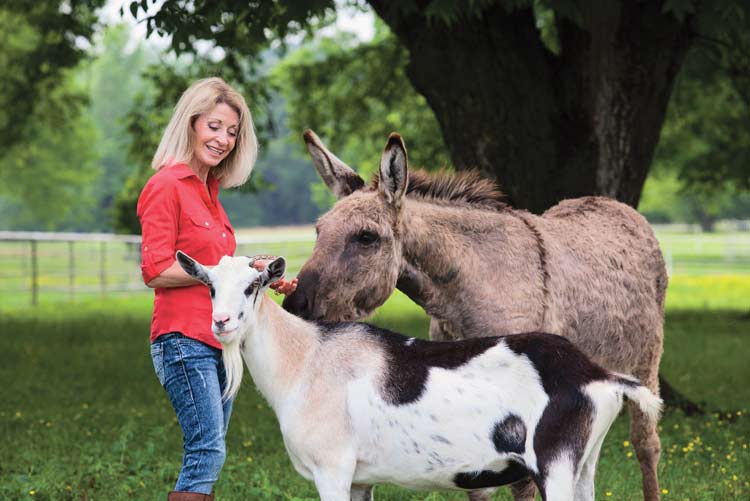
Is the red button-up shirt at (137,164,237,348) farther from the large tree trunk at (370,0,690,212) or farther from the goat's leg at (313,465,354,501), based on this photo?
the large tree trunk at (370,0,690,212)

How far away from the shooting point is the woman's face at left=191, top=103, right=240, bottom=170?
4648 mm

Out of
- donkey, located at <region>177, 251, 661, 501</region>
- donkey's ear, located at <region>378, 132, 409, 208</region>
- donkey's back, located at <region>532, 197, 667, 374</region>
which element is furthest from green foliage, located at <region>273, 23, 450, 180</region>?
donkey, located at <region>177, 251, 661, 501</region>

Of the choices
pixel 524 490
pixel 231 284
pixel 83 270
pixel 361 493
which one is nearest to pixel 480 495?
pixel 524 490

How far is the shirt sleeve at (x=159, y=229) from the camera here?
14.3ft

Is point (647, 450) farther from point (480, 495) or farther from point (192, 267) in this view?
point (192, 267)

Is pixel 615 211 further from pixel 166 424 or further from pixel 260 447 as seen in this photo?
pixel 166 424

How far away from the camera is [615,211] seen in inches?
264

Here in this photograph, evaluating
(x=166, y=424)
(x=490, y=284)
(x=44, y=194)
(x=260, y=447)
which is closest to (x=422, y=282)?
(x=490, y=284)

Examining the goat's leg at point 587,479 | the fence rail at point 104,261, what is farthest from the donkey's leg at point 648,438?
the fence rail at point 104,261

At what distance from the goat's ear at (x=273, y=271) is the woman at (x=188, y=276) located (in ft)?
1.27

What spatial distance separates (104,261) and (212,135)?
25.0m

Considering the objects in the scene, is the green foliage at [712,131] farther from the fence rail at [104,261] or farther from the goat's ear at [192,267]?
the goat's ear at [192,267]

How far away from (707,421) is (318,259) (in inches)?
242

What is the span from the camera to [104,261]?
1125 inches
